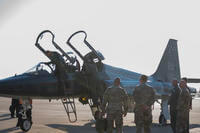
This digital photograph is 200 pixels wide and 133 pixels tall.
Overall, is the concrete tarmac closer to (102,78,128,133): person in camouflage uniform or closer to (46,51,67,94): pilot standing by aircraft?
(46,51,67,94): pilot standing by aircraft

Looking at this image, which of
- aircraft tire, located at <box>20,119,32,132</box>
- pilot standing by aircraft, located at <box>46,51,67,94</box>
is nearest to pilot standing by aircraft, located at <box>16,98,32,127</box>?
aircraft tire, located at <box>20,119,32,132</box>

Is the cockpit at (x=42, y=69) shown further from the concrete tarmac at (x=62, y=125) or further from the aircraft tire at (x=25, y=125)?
the concrete tarmac at (x=62, y=125)

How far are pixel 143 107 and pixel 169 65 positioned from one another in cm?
1192

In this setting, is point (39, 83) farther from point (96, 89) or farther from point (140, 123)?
point (140, 123)

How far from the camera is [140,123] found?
27.3ft

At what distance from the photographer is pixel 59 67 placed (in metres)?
13.5

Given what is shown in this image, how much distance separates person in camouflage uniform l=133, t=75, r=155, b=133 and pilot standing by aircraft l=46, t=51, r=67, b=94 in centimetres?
544

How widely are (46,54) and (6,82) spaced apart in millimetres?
2918

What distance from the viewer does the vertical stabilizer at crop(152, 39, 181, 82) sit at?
763 inches

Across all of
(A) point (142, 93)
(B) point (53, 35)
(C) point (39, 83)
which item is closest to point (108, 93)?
(A) point (142, 93)

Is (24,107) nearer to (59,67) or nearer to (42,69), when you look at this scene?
(42,69)

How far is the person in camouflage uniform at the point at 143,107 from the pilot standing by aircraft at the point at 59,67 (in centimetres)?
544

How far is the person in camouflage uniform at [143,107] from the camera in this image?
8.34 metres

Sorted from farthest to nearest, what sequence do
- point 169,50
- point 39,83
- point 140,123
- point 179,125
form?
point 169,50, point 39,83, point 179,125, point 140,123
